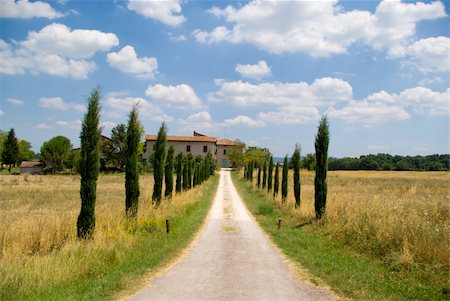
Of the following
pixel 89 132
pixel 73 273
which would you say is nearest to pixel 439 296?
pixel 73 273

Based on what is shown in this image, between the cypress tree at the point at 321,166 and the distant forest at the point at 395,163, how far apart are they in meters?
69.3

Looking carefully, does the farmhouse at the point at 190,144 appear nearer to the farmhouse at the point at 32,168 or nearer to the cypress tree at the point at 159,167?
the farmhouse at the point at 32,168

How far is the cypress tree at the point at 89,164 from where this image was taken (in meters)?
11.1

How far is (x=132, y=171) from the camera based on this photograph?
49.5ft

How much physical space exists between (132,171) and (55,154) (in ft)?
227

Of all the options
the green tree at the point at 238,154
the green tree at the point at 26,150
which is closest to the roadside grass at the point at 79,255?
the green tree at the point at 238,154

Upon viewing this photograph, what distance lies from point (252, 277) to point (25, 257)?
4782mm

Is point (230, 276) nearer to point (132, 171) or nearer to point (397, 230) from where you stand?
point (397, 230)

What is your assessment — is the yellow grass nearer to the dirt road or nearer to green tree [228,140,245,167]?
the dirt road

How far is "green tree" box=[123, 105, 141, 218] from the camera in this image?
48.8 ft

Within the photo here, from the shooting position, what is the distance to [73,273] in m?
7.74

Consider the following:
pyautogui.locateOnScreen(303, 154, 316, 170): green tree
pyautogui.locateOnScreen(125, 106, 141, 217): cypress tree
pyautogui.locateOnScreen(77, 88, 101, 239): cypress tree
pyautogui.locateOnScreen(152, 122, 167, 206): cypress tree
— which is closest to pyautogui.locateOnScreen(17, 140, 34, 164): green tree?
pyautogui.locateOnScreen(303, 154, 316, 170): green tree

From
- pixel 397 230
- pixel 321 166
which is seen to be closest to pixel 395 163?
pixel 321 166

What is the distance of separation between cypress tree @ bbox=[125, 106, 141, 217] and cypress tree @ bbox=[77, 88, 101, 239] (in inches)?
123
